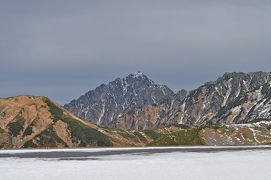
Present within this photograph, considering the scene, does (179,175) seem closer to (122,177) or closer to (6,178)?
(122,177)

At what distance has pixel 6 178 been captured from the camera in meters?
48.3

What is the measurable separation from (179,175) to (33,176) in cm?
1692

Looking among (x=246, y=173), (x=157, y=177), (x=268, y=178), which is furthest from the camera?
(x=246, y=173)

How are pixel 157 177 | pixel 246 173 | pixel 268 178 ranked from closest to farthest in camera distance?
pixel 268 178 → pixel 157 177 → pixel 246 173

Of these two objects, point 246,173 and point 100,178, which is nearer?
point 100,178

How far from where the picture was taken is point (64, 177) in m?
49.1

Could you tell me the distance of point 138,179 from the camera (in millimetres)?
45812

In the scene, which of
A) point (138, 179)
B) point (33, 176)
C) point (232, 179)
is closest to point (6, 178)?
point (33, 176)

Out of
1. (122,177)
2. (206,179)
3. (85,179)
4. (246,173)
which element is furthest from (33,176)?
(246,173)

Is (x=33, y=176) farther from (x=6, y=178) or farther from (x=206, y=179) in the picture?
(x=206, y=179)

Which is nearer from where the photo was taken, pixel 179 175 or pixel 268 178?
pixel 268 178

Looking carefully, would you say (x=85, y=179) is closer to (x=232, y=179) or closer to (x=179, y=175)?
(x=179, y=175)

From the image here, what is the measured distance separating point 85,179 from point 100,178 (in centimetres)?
172

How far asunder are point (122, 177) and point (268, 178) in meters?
15.7
